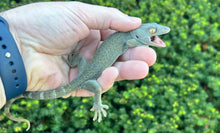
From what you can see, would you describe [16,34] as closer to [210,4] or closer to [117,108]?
[117,108]

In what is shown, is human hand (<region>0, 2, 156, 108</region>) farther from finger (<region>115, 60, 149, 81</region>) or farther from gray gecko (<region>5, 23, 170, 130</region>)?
gray gecko (<region>5, 23, 170, 130</region>)

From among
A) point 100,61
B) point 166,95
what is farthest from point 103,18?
point 166,95

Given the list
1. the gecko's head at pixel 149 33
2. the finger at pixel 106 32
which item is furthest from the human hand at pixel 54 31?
the finger at pixel 106 32

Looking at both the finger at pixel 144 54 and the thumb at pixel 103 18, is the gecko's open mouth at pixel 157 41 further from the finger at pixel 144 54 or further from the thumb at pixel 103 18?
the thumb at pixel 103 18

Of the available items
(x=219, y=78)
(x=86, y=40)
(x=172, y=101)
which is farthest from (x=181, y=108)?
(x=86, y=40)

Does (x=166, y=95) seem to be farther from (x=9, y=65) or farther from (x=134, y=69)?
(x=9, y=65)

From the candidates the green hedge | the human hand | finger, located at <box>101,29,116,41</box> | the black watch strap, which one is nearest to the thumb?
the human hand
